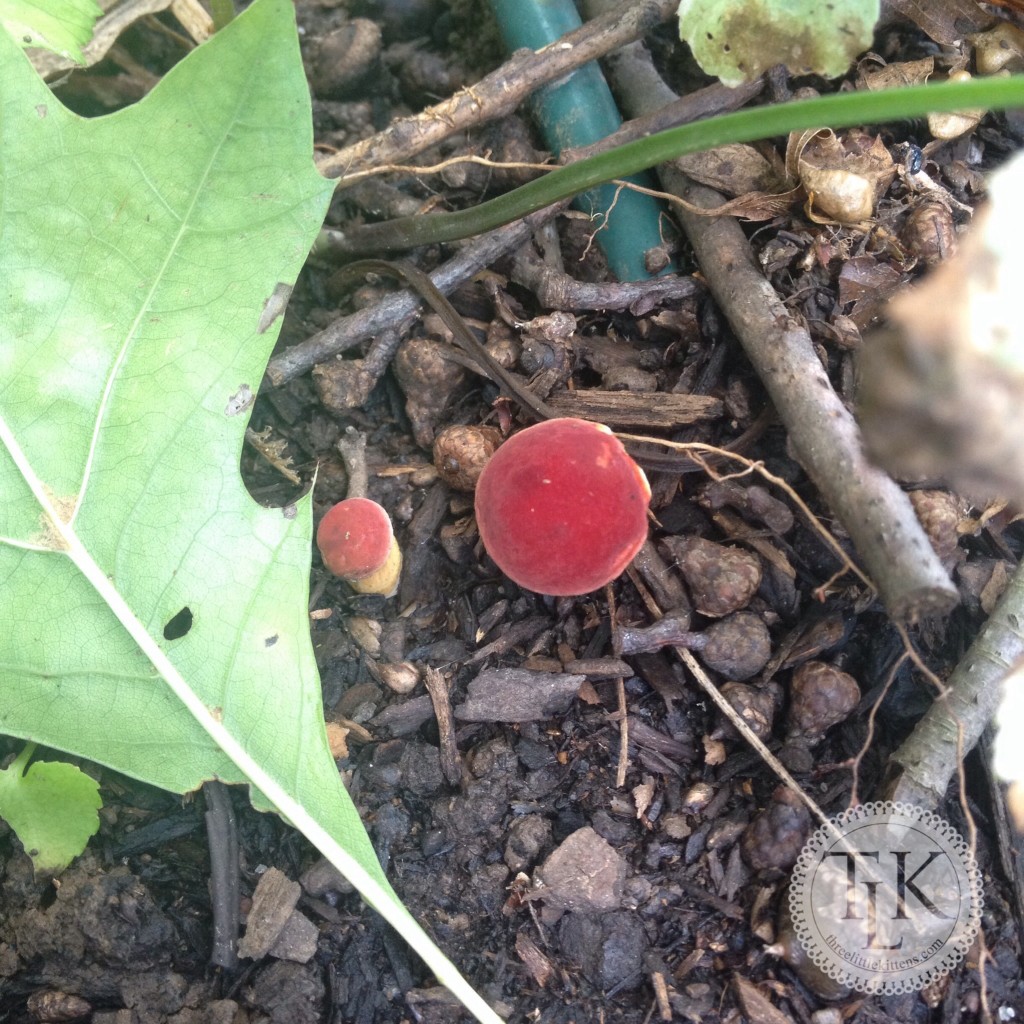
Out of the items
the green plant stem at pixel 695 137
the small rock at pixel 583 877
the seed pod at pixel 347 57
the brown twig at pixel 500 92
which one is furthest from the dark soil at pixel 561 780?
the seed pod at pixel 347 57

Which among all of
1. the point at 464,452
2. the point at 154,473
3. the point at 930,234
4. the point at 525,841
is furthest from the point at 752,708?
the point at 154,473

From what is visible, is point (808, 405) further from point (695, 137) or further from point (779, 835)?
point (779, 835)

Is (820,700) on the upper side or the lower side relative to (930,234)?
lower

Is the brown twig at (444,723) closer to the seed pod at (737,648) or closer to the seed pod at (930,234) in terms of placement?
the seed pod at (737,648)

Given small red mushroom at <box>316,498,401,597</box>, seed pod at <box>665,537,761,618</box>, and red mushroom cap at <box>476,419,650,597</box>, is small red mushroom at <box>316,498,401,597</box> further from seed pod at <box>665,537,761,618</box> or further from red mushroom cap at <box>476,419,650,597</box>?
seed pod at <box>665,537,761,618</box>

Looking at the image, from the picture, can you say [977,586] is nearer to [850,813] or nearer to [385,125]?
[850,813]

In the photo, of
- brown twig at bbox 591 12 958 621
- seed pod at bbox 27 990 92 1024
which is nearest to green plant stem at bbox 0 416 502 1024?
seed pod at bbox 27 990 92 1024

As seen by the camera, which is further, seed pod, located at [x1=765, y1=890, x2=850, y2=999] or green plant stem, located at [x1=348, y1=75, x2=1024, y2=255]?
seed pod, located at [x1=765, y1=890, x2=850, y2=999]

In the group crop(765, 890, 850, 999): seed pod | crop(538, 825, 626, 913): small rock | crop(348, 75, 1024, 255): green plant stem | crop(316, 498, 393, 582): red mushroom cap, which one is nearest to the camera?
crop(348, 75, 1024, 255): green plant stem
